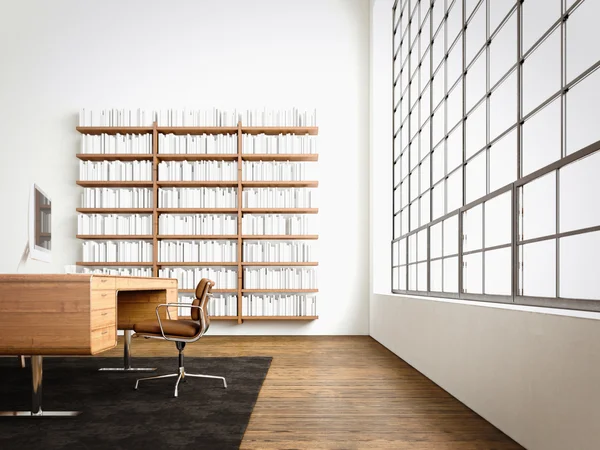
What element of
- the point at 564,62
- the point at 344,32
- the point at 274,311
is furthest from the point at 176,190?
the point at 564,62

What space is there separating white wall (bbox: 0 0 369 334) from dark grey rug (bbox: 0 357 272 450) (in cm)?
280

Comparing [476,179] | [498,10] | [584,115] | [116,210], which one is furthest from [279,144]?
[584,115]

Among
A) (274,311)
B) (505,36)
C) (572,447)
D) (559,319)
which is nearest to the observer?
(572,447)

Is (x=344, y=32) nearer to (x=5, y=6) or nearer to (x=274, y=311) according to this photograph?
(x=274, y=311)

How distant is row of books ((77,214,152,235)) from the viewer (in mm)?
6660

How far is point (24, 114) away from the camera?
280 inches

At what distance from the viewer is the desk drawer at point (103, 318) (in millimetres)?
2628

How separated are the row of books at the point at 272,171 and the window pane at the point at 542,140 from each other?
2.66 m

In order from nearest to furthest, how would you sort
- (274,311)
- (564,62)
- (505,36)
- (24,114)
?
(564,62)
(505,36)
(274,311)
(24,114)

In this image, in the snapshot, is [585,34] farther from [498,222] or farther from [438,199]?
[438,199]

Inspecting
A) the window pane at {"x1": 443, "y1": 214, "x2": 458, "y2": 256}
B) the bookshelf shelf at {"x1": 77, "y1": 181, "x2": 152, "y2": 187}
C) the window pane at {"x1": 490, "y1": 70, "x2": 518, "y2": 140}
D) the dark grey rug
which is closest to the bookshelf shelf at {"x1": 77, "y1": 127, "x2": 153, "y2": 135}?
the bookshelf shelf at {"x1": 77, "y1": 181, "x2": 152, "y2": 187}

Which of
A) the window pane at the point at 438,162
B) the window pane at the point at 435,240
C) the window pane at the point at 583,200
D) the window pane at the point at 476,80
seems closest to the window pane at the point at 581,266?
the window pane at the point at 583,200

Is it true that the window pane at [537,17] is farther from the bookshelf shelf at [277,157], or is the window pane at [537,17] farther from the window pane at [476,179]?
the bookshelf shelf at [277,157]

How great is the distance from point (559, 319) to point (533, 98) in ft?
11.7
